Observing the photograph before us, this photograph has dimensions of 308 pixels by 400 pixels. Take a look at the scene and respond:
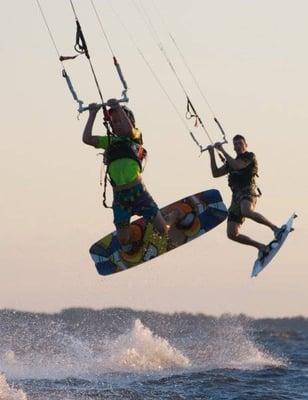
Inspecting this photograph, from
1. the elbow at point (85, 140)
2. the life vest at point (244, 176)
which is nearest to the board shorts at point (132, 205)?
the elbow at point (85, 140)

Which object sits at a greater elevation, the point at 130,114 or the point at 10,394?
the point at 130,114

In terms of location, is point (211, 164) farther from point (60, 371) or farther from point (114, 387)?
point (60, 371)

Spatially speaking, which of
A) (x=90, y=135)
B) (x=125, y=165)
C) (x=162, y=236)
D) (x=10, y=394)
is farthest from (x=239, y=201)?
(x=10, y=394)

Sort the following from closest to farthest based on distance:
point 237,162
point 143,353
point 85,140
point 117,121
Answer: point 85,140, point 117,121, point 237,162, point 143,353

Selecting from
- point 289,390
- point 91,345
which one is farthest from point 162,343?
point 289,390

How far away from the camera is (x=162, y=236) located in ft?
82.6

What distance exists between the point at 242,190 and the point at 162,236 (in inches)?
62.3

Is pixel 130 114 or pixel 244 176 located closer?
pixel 130 114

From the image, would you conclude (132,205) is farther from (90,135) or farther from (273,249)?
(273,249)

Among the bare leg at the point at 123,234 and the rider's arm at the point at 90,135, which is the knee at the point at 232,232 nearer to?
the bare leg at the point at 123,234

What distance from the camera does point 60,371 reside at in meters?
34.0

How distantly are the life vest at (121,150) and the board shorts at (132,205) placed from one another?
535 mm

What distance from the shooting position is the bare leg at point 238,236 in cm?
2495

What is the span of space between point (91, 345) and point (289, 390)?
53.0ft
